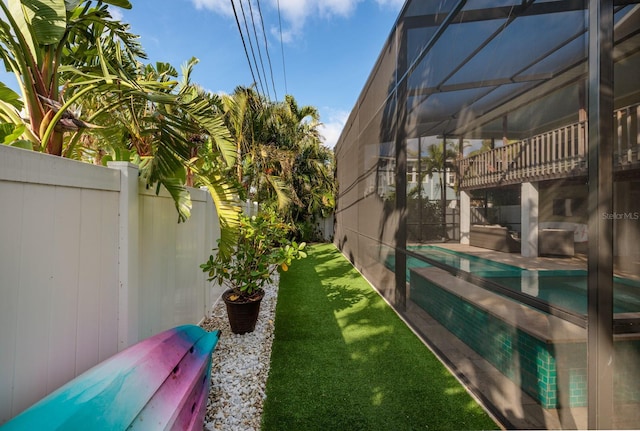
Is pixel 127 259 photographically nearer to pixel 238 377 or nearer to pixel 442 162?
pixel 238 377

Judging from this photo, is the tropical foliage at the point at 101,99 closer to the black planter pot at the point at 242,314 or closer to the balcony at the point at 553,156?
the black planter pot at the point at 242,314

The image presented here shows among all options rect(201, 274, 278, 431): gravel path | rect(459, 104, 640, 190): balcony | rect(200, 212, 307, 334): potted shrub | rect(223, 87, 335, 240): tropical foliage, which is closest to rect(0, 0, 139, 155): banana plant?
rect(200, 212, 307, 334): potted shrub

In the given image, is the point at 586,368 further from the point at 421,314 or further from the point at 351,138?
the point at 351,138

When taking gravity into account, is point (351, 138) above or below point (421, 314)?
above

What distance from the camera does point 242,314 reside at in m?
3.22

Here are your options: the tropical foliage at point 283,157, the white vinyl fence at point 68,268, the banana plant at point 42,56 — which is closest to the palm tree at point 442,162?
the white vinyl fence at point 68,268

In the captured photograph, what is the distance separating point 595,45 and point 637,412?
1.80 m

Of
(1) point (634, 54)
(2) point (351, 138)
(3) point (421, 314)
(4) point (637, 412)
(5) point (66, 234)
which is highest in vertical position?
(2) point (351, 138)

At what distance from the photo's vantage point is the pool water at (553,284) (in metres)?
1.35

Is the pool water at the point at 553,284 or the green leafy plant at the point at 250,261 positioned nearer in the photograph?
the pool water at the point at 553,284

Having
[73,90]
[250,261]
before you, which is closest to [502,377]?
[250,261]

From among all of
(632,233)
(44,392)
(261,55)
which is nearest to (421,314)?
(632,233)

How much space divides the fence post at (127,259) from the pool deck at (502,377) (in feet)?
8.34

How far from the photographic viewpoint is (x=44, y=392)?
1195mm
